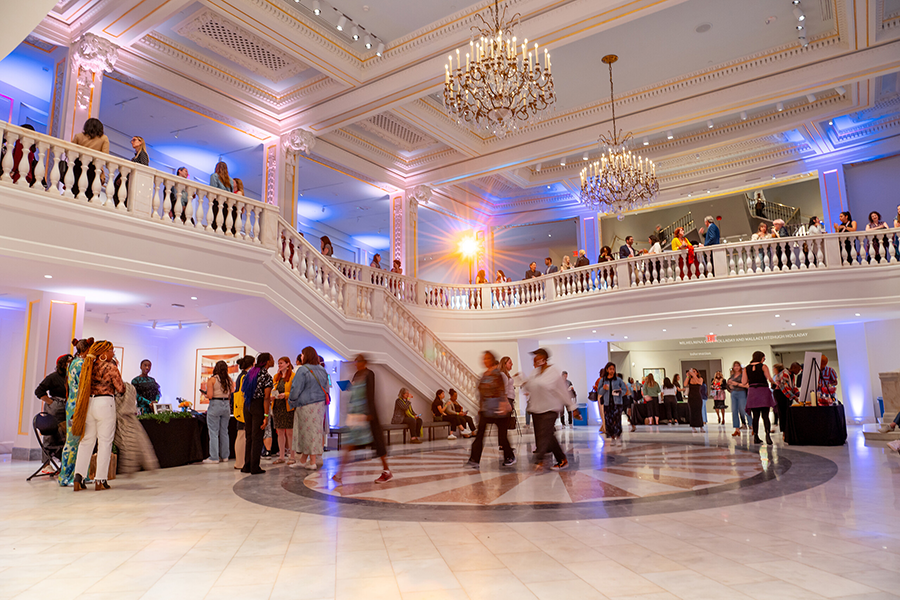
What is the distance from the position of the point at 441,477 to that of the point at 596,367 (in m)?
10.4

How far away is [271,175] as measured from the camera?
12266 mm

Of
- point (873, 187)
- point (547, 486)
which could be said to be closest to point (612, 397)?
point (547, 486)

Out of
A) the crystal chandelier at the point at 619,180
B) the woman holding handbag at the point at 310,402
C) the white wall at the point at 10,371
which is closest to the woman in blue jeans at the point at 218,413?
the woman holding handbag at the point at 310,402

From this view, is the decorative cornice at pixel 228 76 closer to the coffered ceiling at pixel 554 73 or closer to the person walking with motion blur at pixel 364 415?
the coffered ceiling at pixel 554 73

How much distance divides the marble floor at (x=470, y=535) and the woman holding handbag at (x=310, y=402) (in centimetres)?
73

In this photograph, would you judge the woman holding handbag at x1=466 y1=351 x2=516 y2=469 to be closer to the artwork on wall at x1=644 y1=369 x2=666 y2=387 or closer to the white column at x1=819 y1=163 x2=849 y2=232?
the white column at x1=819 y1=163 x2=849 y2=232

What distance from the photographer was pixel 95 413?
229 inches

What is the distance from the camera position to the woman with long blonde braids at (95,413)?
574 centimetres

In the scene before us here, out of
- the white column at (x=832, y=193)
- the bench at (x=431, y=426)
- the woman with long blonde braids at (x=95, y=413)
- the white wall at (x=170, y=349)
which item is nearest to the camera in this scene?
the woman with long blonde braids at (x=95, y=413)

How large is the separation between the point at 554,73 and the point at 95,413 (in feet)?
32.2

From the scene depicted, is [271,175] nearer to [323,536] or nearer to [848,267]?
[323,536]

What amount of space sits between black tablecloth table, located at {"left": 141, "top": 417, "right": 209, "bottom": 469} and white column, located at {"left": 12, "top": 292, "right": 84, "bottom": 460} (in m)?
2.32

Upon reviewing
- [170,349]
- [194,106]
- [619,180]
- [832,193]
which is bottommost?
[170,349]

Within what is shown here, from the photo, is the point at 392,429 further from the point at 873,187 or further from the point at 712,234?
the point at 873,187
